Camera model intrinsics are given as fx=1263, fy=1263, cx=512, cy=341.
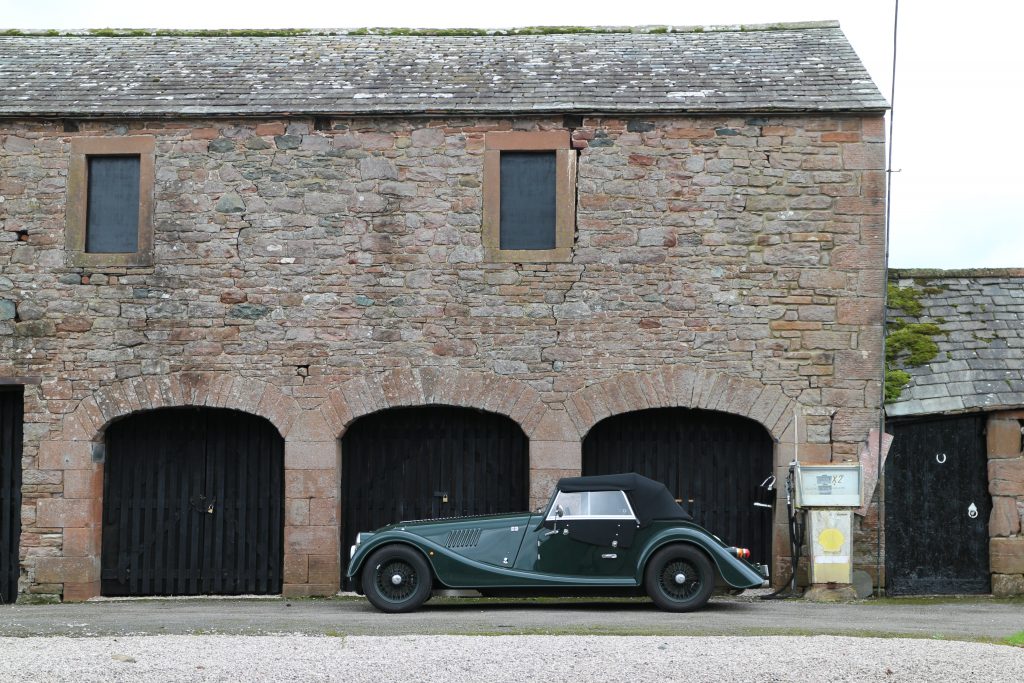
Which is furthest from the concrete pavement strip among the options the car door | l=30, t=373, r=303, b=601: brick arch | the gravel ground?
the gravel ground

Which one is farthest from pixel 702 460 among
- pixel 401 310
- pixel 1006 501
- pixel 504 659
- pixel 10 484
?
pixel 10 484

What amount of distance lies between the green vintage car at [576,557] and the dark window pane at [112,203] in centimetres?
450

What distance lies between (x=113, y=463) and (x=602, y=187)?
5.72 meters

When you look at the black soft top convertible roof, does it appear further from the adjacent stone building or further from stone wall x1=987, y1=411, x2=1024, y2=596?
stone wall x1=987, y1=411, x2=1024, y2=596

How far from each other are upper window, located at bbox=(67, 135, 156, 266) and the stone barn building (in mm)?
31

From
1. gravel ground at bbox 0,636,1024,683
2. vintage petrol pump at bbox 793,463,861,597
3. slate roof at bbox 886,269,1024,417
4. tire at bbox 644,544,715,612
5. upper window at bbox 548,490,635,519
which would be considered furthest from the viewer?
slate roof at bbox 886,269,1024,417

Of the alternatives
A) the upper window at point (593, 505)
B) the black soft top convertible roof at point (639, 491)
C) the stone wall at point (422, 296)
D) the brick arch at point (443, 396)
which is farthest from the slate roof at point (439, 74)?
the upper window at point (593, 505)

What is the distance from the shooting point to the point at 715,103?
41.2 feet

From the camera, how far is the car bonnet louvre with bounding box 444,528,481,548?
10625 millimetres

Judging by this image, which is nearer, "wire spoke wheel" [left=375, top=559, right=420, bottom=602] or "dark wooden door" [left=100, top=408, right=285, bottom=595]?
"wire spoke wheel" [left=375, top=559, right=420, bottom=602]

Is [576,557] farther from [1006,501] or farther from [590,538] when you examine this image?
[1006,501]

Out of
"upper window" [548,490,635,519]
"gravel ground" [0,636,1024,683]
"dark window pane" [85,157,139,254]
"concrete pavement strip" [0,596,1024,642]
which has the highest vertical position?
"dark window pane" [85,157,139,254]

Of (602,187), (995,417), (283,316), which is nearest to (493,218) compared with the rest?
(602,187)

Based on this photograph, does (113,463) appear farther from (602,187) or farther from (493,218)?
(602,187)
